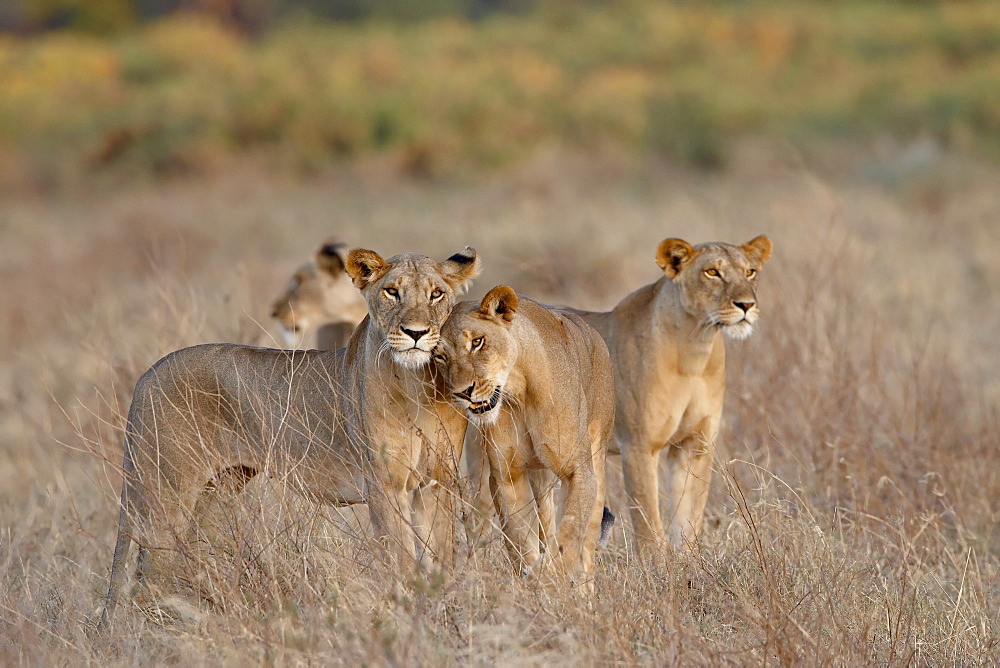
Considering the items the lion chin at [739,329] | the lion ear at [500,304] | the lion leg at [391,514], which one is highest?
the lion ear at [500,304]

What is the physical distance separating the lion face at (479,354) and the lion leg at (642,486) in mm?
1259

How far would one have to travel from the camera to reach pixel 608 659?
12.9ft

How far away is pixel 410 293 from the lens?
449cm

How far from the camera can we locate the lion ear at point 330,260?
24.6 ft

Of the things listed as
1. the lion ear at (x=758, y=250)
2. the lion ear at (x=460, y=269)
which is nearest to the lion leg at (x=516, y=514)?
the lion ear at (x=460, y=269)

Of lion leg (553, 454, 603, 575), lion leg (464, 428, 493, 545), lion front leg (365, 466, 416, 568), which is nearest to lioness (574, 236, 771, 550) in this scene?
lion leg (464, 428, 493, 545)

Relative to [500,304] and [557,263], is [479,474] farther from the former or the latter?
[557,263]

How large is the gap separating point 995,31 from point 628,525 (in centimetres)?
2534

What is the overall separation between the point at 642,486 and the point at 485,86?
2209 cm

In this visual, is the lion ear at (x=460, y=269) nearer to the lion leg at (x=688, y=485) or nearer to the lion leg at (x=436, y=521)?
the lion leg at (x=436, y=521)

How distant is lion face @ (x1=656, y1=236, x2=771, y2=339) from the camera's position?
17.7 feet

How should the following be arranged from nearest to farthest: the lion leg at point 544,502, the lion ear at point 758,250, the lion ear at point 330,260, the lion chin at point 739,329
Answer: the lion leg at point 544,502, the lion chin at point 739,329, the lion ear at point 758,250, the lion ear at point 330,260

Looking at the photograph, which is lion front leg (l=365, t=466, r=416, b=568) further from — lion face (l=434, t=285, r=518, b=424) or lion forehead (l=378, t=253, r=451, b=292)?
lion forehead (l=378, t=253, r=451, b=292)

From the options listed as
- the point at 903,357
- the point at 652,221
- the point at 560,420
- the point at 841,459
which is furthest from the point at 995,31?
the point at 560,420
